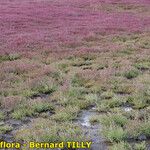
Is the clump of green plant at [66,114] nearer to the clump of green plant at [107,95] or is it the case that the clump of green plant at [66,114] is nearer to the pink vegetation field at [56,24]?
the clump of green plant at [107,95]

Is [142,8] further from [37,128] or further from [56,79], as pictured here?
[37,128]

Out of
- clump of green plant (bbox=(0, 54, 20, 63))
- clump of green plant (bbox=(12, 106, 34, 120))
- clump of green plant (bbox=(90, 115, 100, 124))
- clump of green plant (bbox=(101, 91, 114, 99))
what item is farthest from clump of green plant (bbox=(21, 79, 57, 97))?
clump of green plant (bbox=(0, 54, 20, 63))

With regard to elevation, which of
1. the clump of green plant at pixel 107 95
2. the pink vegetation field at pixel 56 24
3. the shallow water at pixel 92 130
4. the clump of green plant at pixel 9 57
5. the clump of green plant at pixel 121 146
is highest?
the pink vegetation field at pixel 56 24

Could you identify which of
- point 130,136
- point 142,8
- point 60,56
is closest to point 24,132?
point 130,136

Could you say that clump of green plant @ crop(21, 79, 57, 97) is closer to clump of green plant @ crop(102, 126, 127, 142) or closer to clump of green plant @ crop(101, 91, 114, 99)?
clump of green plant @ crop(101, 91, 114, 99)

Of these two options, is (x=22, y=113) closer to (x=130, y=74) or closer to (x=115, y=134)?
(x=115, y=134)

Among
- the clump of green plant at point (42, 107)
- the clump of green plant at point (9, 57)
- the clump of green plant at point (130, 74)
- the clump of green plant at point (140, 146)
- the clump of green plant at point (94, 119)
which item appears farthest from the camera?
the clump of green plant at point (9, 57)

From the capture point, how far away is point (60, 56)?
18.0 meters

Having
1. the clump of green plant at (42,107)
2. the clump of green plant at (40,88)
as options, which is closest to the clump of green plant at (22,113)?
the clump of green plant at (42,107)

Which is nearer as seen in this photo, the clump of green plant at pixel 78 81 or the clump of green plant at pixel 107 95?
the clump of green plant at pixel 107 95

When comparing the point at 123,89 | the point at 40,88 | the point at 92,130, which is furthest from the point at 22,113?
the point at 123,89

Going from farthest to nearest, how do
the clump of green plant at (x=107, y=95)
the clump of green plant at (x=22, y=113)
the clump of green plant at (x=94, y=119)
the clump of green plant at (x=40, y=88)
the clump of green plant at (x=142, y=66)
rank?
1. the clump of green plant at (x=142, y=66)
2. the clump of green plant at (x=40, y=88)
3. the clump of green plant at (x=107, y=95)
4. the clump of green plant at (x=22, y=113)
5. the clump of green plant at (x=94, y=119)

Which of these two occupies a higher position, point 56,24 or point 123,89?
point 56,24

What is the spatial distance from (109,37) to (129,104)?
1244 centimetres
